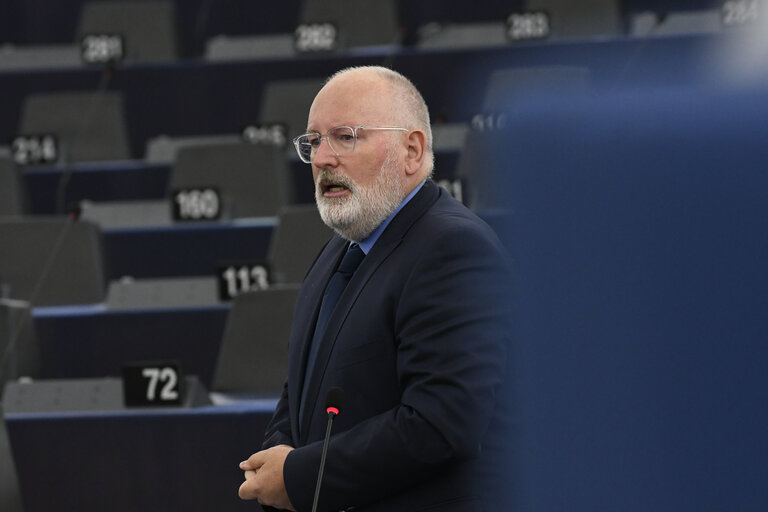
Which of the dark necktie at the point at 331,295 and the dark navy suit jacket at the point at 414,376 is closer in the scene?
the dark navy suit jacket at the point at 414,376

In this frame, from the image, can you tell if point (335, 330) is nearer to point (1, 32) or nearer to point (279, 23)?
point (279, 23)

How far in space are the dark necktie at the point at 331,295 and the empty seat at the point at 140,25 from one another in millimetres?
3487

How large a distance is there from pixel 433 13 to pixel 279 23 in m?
0.67

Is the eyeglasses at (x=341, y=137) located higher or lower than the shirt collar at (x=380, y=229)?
higher

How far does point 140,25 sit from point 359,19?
2.91 ft

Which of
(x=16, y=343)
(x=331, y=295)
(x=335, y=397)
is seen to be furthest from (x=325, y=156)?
(x=16, y=343)

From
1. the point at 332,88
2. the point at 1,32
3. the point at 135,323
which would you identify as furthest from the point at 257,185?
the point at 332,88

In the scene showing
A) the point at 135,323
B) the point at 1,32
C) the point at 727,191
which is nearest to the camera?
the point at 727,191

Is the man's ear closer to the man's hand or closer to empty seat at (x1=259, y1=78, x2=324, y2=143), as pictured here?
the man's hand

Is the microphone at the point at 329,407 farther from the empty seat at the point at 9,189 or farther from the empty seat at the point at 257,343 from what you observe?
the empty seat at the point at 9,189

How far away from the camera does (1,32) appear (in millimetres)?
5070

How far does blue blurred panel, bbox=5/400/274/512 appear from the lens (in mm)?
2311

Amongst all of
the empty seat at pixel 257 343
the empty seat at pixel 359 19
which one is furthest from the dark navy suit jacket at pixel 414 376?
the empty seat at pixel 359 19

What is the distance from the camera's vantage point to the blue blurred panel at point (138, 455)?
231 cm
